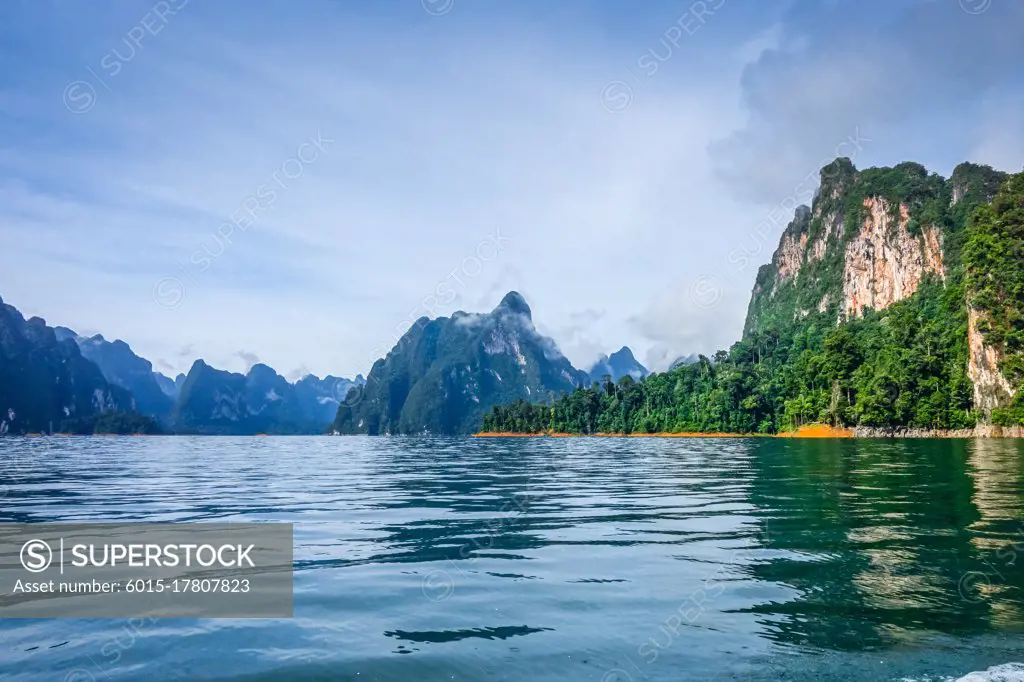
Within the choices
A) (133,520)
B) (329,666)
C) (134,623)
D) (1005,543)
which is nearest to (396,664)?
(329,666)

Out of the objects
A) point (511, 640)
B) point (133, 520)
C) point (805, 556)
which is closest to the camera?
point (511, 640)

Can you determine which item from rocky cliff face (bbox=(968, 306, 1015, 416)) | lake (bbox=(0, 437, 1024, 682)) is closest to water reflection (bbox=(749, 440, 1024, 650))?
lake (bbox=(0, 437, 1024, 682))

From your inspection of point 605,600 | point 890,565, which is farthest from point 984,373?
point 605,600

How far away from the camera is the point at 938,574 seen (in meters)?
12.3

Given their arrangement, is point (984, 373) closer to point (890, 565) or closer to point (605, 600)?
point (890, 565)

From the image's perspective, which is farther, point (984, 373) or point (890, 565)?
point (984, 373)

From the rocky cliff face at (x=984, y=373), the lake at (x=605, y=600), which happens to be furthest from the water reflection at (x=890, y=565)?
the rocky cliff face at (x=984, y=373)

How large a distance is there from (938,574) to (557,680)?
29.0ft

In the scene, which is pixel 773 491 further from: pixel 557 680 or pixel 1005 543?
pixel 557 680

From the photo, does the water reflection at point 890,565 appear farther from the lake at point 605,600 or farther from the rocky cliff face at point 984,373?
the rocky cliff face at point 984,373

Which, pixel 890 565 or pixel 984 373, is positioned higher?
pixel 984 373

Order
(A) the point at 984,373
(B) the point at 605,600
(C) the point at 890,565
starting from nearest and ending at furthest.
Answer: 1. (B) the point at 605,600
2. (C) the point at 890,565
3. (A) the point at 984,373

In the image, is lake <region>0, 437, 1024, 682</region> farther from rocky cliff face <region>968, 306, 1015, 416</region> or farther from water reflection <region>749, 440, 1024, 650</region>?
rocky cliff face <region>968, 306, 1015, 416</region>

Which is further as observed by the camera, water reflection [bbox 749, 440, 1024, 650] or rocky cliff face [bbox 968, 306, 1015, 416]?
rocky cliff face [bbox 968, 306, 1015, 416]
